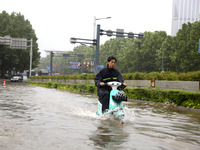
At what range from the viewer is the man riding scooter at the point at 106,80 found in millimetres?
8476

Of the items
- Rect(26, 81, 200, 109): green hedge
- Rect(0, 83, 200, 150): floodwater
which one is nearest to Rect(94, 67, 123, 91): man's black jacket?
Rect(0, 83, 200, 150): floodwater

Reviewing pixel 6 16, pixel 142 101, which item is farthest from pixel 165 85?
pixel 6 16

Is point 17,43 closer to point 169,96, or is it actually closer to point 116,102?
point 169,96

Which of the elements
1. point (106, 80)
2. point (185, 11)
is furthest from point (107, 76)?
point (185, 11)

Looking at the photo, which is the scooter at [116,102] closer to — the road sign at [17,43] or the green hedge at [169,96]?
the green hedge at [169,96]

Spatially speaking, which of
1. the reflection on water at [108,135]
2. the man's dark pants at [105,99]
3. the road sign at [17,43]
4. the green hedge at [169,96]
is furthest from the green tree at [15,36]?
the reflection on water at [108,135]

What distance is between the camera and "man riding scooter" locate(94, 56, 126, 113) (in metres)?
8.48

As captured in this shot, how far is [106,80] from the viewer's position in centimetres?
884

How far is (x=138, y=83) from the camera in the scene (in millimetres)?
22547

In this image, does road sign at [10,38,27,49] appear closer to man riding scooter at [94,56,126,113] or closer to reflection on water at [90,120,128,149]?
man riding scooter at [94,56,126,113]

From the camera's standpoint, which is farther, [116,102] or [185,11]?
[185,11]

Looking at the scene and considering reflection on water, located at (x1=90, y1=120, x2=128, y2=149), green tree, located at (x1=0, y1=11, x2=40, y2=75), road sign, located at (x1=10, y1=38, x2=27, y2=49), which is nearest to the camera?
Answer: reflection on water, located at (x1=90, y1=120, x2=128, y2=149)

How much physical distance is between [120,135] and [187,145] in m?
1.37

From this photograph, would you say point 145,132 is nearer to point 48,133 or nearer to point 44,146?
point 48,133
